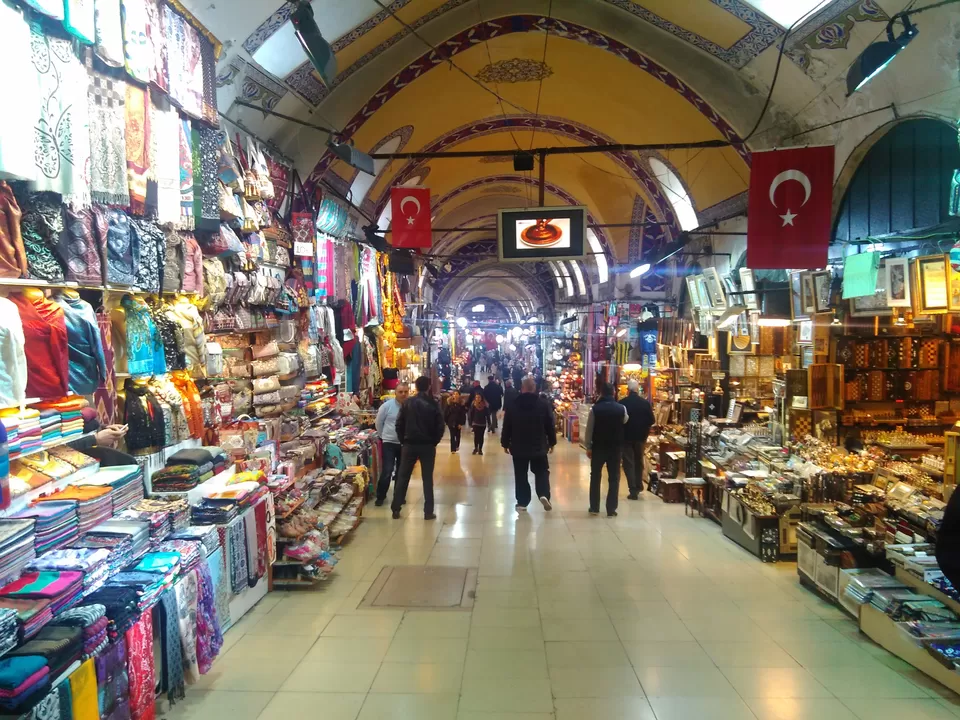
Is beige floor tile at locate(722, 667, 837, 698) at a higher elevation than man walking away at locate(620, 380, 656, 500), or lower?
lower

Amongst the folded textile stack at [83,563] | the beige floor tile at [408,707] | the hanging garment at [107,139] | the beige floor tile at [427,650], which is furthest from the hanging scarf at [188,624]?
the hanging garment at [107,139]

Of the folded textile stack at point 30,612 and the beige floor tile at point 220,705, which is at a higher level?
the folded textile stack at point 30,612

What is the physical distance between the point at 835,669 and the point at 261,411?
4.44m

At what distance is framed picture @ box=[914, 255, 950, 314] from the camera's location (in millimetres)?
4758

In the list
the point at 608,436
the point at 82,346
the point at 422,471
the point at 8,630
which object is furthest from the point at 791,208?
the point at 8,630

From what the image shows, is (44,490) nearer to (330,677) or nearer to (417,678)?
(330,677)

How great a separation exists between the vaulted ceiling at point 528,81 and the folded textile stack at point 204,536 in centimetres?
311

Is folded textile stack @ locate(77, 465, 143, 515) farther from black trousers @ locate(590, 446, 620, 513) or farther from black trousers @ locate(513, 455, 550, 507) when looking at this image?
black trousers @ locate(590, 446, 620, 513)

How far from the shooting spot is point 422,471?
6027mm

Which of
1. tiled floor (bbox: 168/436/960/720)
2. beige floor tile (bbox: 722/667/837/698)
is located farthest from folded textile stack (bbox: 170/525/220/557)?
beige floor tile (bbox: 722/667/837/698)

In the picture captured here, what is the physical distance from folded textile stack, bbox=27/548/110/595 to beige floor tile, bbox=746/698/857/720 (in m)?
2.89

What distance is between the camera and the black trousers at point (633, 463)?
6750 millimetres

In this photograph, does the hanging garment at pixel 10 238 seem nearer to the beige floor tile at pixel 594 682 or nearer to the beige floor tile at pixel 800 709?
the beige floor tile at pixel 594 682

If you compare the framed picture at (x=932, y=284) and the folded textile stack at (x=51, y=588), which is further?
the framed picture at (x=932, y=284)
